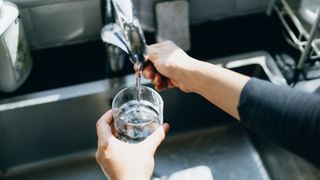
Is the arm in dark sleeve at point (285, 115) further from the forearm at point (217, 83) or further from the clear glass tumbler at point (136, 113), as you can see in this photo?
the clear glass tumbler at point (136, 113)

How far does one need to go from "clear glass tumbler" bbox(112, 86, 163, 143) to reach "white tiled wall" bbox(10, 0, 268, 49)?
258mm

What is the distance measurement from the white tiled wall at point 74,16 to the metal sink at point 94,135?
0.15m

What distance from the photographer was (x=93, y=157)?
1.02 meters

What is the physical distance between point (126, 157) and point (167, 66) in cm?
21

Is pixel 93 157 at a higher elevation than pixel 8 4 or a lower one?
lower

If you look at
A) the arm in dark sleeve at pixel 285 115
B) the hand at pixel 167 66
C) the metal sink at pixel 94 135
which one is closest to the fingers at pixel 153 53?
the hand at pixel 167 66

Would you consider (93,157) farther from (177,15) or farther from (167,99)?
(177,15)

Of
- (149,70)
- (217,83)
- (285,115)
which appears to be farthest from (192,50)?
(285,115)

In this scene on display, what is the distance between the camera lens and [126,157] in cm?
69

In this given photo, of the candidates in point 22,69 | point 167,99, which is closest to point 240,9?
point 167,99

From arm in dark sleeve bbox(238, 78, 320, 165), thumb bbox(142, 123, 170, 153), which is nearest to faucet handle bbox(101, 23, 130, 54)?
thumb bbox(142, 123, 170, 153)

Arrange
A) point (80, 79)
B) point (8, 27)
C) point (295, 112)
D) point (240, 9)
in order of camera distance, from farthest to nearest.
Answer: point (240, 9)
point (80, 79)
point (8, 27)
point (295, 112)

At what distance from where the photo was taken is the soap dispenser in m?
0.86

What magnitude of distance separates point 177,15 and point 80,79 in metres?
0.26
